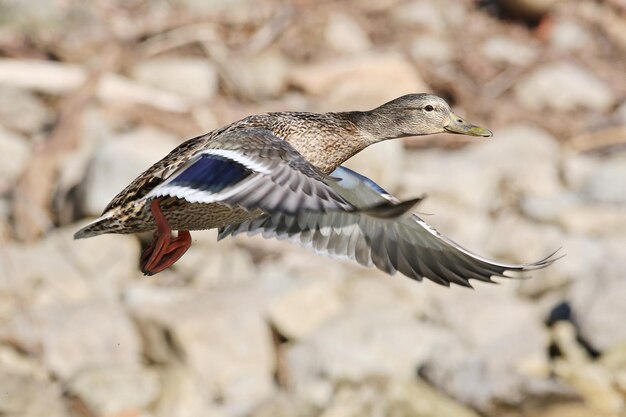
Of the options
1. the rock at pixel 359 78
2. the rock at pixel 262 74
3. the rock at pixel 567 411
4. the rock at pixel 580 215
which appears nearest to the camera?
the rock at pixel 567 411

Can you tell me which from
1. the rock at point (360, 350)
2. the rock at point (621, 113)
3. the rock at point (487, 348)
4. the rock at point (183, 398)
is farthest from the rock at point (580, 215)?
the rock at point (183, 398)

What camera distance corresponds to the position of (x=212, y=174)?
4695mm

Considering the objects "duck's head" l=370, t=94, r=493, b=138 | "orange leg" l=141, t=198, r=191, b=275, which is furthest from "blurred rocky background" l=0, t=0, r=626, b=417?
"duck's head" l=370, t=94, r=493, b=138

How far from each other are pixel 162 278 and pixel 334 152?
4.71 m

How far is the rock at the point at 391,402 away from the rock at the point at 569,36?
7695 mm

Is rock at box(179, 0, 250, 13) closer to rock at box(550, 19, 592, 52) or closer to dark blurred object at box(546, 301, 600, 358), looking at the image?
rock at box(550, 19, 592, 52)

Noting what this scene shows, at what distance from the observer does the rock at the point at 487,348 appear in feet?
27.6

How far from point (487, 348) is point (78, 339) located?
309cm

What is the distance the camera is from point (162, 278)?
32.7 feet

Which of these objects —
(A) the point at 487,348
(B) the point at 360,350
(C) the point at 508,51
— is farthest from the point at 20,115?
(C) the point at 508,51

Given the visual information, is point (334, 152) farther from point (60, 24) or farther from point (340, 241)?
point (60, 24)

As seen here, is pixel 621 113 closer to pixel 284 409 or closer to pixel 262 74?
pixel 262 74

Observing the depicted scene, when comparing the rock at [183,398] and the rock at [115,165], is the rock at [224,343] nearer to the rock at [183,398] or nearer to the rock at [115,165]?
the rock at [183,398]

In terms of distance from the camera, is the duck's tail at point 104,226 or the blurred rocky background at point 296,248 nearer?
the duck's tail at point 104,226
